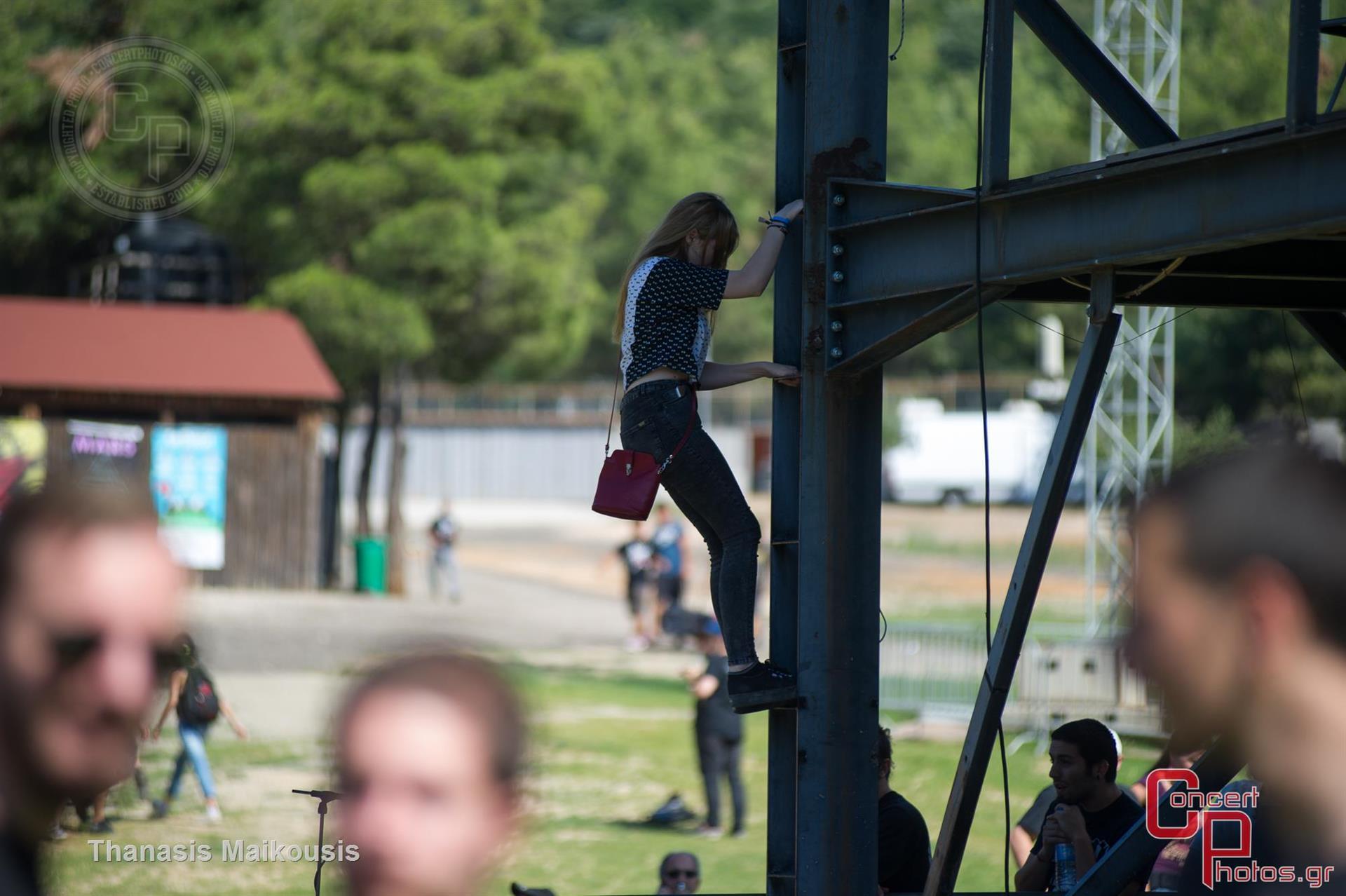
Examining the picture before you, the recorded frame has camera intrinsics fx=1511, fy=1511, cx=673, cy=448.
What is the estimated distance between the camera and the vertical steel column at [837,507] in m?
5.07

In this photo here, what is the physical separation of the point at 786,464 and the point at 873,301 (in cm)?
68

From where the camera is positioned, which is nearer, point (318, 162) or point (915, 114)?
point (318, 162)

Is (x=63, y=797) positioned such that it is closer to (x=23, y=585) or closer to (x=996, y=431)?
(x=23, y=585)

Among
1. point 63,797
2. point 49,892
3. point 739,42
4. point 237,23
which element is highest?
point 739,42

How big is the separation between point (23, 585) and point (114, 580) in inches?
3.7

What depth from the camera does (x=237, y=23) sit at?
32625 millimetres

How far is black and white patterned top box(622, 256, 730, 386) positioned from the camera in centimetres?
505

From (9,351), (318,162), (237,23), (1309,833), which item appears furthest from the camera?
(237,23)

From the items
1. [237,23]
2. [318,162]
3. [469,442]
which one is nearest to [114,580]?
[318,162]

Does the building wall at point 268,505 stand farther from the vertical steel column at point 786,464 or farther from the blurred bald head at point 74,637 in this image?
the blurred bald head at point 74,637

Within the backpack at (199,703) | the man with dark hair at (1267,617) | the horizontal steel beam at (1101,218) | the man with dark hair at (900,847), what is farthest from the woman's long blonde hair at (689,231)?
the backpack at (199,703)

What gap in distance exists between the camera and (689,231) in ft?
16.7
